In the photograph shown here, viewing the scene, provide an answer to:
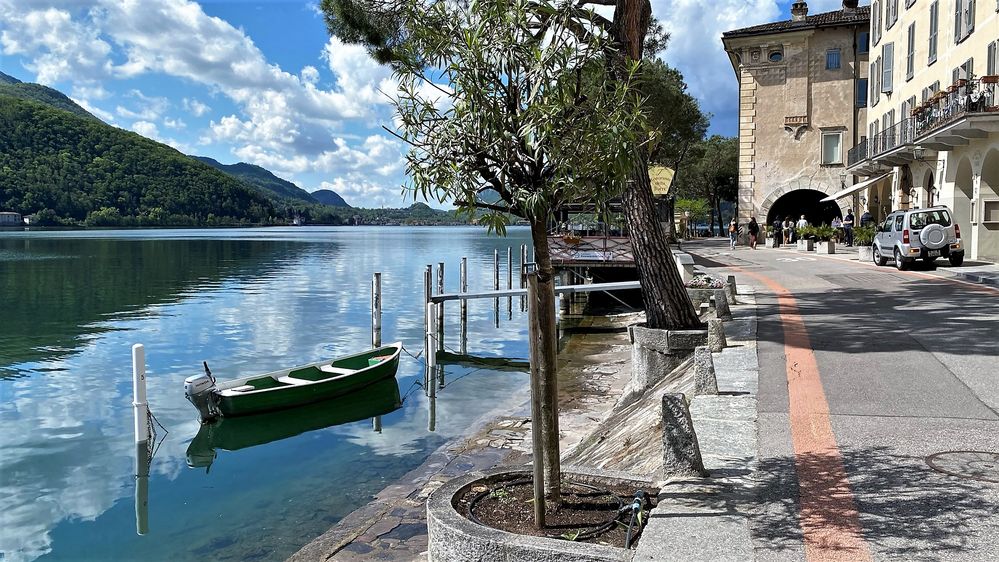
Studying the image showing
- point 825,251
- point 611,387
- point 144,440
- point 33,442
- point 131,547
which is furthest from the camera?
point 825,251

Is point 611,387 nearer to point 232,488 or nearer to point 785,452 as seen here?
point 232,488

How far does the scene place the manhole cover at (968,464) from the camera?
5104 mm

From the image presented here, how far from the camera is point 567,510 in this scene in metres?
4.96

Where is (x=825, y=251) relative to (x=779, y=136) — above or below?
below

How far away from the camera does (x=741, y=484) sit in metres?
5.05

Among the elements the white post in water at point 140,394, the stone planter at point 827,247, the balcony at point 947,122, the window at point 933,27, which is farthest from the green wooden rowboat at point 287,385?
the window at point 933,27

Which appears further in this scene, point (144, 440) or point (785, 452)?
point (144, 440)

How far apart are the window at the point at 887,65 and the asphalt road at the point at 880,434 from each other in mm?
24087

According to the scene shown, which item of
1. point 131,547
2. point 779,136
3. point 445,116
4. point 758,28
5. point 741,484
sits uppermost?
point 758,28

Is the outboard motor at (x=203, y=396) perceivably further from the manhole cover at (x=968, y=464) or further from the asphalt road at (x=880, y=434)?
the manhole cover at (x=968, y=464)

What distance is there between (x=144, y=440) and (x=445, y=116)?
10.3m

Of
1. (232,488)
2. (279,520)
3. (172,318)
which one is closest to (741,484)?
Answer: (279,520)

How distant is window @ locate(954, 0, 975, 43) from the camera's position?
24.1m

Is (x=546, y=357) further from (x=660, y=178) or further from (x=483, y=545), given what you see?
(x=660, y=178)
